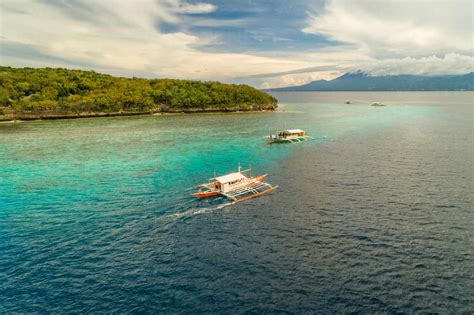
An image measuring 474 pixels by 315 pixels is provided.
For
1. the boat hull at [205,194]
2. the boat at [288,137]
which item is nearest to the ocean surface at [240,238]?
the boat hull at [205,194]

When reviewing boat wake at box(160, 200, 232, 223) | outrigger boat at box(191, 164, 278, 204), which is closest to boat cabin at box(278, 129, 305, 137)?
outrigger boat at box(191, 164, 278, 204)

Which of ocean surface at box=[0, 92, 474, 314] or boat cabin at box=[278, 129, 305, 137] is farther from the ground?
boat cabin at box=[278, 129, 305, 137]

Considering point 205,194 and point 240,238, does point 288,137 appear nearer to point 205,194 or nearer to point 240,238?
point 205,194

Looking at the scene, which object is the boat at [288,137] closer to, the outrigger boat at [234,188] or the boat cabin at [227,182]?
the outrigger boat at [234,188]

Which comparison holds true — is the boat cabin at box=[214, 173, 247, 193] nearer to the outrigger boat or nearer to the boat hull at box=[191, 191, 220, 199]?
the outrigger boat

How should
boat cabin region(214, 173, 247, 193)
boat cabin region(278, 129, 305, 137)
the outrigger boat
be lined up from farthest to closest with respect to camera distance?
boat cabin region(278, 129, 305, 137)
boat cabin region(214, 173, 247, 193)
the outrigger boat

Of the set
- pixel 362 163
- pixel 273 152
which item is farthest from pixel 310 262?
pixel 273 152
